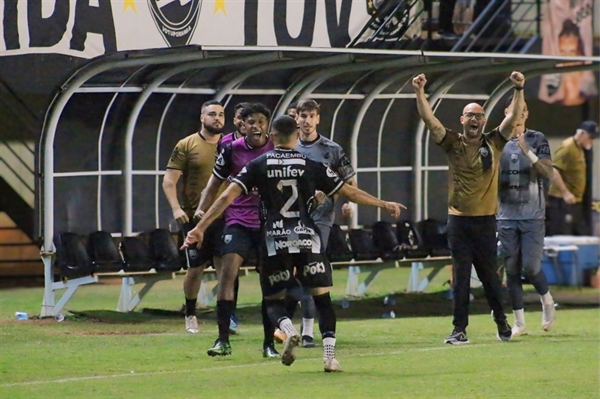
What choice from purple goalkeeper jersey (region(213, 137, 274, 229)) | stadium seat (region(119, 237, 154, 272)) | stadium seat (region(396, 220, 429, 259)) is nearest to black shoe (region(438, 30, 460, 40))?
stadium seat (region(396, 220, 429, 259))

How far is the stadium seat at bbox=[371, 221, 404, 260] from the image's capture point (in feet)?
59.3

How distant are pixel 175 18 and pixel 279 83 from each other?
5.57 ft

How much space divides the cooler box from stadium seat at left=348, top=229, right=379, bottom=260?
3.80m

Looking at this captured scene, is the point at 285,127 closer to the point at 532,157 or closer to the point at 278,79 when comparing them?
the point at 532,157

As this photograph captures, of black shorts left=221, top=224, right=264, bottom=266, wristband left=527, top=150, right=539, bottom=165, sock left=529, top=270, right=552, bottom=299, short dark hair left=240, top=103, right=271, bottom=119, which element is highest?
short dark hair left=240, top=103, right=271, bottom=119

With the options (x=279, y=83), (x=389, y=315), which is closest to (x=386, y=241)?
(x=389, y=315)

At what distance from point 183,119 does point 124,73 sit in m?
1.60

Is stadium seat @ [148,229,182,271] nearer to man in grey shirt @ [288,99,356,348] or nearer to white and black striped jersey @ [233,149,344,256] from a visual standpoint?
man in grey shirt @ [288,99,356,348]

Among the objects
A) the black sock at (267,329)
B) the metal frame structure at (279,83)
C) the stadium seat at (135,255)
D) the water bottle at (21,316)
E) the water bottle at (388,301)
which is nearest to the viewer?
the black sock at (267,329)

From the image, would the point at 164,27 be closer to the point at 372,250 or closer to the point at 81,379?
the point at 372,250

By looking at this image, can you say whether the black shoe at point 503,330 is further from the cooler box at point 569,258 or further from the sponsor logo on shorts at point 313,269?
the cooler box at point 569,258

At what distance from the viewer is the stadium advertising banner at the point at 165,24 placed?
16.0m

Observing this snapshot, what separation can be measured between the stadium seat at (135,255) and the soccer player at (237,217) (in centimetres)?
375

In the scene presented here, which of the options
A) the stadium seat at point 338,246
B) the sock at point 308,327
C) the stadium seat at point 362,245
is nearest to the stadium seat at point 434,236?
the stadium seat at point 362,245
